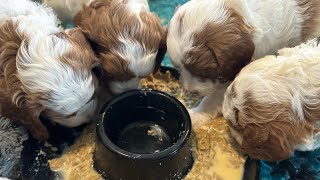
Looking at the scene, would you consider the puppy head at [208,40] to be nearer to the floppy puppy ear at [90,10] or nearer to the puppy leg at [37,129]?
the floppy puppy ear at [90,10]

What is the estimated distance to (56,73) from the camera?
2.48 metres

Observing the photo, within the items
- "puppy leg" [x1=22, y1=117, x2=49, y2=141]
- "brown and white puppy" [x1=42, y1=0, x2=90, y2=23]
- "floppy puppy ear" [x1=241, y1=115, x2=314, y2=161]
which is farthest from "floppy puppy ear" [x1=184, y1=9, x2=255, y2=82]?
"brown and white puppy" [x1=42, y1=0, x2=90, y2=23]

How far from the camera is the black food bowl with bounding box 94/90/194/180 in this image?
2564 millimetres

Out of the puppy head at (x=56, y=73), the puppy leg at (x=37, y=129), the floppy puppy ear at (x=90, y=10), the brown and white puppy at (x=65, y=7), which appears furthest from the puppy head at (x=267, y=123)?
the brown and white puppy at (x=65, y=7)

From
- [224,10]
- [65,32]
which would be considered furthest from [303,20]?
[65,32]

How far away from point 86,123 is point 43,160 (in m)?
0.33

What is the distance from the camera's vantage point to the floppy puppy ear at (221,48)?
2.63 meters

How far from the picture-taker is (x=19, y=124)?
2877mm

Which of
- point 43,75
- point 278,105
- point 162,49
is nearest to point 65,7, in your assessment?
point 162,49

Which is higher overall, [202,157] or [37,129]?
[37,129]

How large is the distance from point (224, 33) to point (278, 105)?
1.64 feet

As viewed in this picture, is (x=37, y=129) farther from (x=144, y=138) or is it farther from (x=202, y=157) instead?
(x=202, y=157)

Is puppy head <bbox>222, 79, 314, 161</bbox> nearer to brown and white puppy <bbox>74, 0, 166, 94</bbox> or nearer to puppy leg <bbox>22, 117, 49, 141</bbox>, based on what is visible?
brown and white puppy <bbox>74, 0, 166, 94</bbox>

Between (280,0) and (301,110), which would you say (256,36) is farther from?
(301,110)
